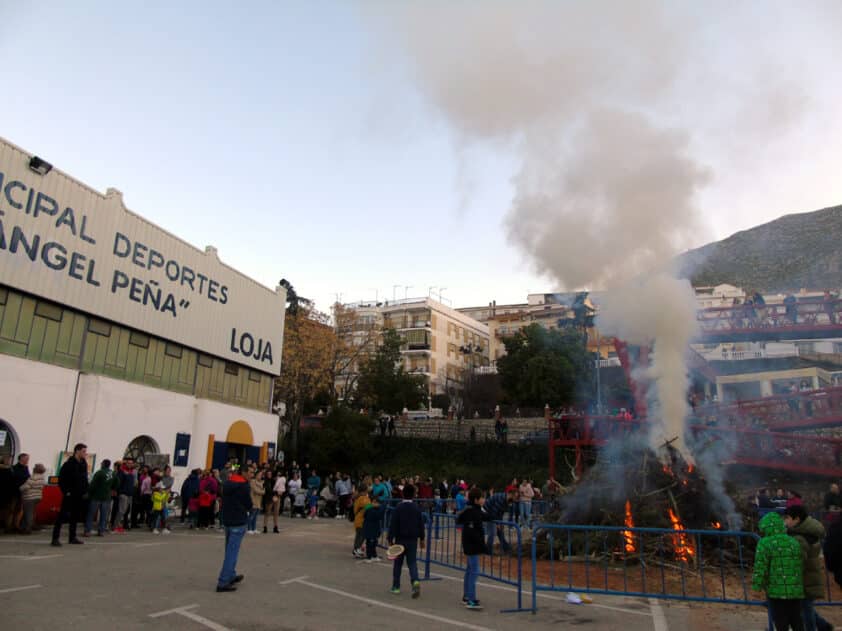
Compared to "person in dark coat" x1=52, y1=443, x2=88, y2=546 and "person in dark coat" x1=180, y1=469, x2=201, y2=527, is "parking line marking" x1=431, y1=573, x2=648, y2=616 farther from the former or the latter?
"person in dark coat" x1=180, y1=469, x2=201, y2=527

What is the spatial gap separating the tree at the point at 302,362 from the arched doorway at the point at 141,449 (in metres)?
15.1

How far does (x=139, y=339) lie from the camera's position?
21.1 metres

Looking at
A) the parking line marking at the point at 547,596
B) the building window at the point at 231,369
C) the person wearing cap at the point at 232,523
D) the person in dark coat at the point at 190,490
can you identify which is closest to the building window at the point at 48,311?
the person in dark coat at the point at 190,490

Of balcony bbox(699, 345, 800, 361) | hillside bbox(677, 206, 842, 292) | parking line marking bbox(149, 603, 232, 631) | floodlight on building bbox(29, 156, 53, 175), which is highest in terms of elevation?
hillside bbox(677, 206, 842, 292)

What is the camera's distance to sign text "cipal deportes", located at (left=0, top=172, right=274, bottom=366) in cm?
1669

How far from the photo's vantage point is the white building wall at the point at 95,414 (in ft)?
Answer: 53.1

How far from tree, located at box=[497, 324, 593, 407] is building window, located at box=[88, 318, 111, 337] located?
92.0 ft

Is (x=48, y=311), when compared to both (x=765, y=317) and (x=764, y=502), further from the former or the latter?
(x=765, y=317)

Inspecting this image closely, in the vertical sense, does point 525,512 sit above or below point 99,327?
below

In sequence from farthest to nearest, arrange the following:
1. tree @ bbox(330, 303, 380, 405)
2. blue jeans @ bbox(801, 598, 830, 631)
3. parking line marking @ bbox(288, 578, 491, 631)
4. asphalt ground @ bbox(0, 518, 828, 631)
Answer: tree @ bbox(330, 303, 380, 405) < parking line marking @ bbox(288, 578, 491, 631) < asphalt ground @ bbox(0, 518, 828, 631) < blue jeans @ bbox(801, 598, 830, 631)

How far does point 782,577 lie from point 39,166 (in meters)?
19.6

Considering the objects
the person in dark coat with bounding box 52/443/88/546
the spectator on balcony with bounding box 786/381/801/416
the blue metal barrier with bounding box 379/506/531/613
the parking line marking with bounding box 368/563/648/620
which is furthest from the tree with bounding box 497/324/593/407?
the person in dark coat with bounding box 52/443/88/546

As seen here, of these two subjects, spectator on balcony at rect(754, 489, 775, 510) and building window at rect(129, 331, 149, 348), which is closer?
spectator on balcony at rect(754, 489, 775, 510)

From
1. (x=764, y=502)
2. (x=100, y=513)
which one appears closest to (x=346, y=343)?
(x=100, y=513)
